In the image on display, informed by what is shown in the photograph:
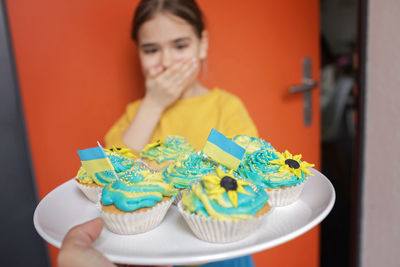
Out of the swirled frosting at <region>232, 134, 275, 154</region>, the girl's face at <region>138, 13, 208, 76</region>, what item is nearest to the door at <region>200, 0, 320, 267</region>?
the girl's face at <region>138, 13, 208, 76</region>

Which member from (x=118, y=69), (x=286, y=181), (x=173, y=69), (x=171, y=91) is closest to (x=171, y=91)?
(x=171, y=91)

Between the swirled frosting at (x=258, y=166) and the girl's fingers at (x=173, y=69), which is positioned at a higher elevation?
the girl's fingers at (x=173, y=69)

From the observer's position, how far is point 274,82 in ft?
6.86

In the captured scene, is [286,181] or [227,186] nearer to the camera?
[227,186]

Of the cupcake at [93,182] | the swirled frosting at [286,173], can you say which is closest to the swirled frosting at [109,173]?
the cupcake at [93,182]

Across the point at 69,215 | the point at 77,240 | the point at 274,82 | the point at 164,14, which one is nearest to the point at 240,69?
the point at 274,82

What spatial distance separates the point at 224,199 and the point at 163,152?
1.79ft

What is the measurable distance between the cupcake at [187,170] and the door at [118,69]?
525 millimetres

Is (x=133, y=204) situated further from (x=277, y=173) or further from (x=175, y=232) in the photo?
(x=277, y=173)

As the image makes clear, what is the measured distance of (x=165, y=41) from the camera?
1.54 meters

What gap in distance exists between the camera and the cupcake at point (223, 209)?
861mm

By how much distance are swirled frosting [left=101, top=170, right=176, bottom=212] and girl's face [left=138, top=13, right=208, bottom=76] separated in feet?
2.39

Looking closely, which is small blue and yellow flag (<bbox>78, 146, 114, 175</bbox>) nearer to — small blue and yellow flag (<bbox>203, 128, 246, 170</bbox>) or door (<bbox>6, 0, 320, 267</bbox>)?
small blue and yellow flag (<bbox>203, 128, 246, 170</bbox>)

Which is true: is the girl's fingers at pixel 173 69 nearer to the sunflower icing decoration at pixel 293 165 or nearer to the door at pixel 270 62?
the door at pixel 270 62
